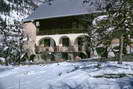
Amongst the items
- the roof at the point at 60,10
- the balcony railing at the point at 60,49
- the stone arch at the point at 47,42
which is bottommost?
the balcony railing at the point at 60,49

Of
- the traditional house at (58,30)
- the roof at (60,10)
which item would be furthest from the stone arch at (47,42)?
the roof at (60,10)

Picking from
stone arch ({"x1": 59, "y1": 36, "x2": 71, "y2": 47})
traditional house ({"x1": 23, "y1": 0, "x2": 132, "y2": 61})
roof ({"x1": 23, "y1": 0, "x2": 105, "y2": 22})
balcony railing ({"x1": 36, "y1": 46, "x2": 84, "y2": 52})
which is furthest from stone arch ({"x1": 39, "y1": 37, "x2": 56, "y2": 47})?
roof ({"x1": 23, "y1": 0, "x2": 105, "y2": 22})

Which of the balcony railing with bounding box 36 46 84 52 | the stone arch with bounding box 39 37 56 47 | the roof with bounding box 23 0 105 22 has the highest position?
the roof with bounding box 23 0 105 22

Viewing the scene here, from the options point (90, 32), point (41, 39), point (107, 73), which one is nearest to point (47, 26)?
point (41, 39)

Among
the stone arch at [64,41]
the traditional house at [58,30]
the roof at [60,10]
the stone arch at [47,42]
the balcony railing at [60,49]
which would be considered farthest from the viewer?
the stone arch at [47,42]

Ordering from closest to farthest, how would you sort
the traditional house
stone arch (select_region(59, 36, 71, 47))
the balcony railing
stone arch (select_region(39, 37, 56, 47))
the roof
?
→ the balcony railing
the traditional house
the roof
stone arch (select_region(59, 36, 71, 47))
stone arch (select_region(39, 37, 56, 47))

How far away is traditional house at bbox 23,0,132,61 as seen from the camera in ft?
127

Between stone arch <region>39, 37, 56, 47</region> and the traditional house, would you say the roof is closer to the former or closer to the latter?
the traditional house

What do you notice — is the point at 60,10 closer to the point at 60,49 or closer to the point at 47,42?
the point at 47,42

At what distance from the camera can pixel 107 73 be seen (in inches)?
460

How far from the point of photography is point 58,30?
4200cm

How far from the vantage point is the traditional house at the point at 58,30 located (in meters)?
38.7

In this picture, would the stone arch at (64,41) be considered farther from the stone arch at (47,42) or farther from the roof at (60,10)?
the roof at (60,10)

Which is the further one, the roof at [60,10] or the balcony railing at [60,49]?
the roof at [60,10]
